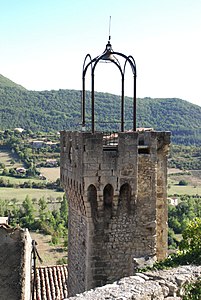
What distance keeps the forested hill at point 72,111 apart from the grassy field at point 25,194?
80.9 feet

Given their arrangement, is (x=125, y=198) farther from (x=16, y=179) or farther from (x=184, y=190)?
(x=16, y=179)

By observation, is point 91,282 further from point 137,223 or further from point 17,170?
point 17,170

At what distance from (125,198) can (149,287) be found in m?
3.94

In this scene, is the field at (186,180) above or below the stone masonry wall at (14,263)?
below

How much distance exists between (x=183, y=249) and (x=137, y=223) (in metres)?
1.48

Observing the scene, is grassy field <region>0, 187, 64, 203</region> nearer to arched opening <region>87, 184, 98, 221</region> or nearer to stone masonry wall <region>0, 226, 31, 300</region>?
arched opening <region>87, 184, 98, 221</region>

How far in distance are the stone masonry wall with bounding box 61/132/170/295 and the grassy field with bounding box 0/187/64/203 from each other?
Result: 5287cm

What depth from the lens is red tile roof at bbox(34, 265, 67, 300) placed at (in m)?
13.2

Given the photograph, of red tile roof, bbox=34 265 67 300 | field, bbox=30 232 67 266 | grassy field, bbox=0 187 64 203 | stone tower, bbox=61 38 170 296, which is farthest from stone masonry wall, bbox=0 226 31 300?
grassy field, bbox=0 187 64 203

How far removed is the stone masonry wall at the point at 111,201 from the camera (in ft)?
31.6

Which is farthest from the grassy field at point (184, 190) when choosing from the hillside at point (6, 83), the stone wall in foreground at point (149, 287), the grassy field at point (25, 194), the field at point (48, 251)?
the hillside at point (6, 83)

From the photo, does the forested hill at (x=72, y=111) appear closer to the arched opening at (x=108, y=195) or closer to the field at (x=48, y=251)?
the field at (x=48, y=251)

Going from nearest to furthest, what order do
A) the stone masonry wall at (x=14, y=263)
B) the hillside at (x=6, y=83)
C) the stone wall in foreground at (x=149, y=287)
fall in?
the stone wall in foreground at (x=149, y=287) < the stone masonry wall at (x=14, y=263) < the hillside at (x=6, y=83)

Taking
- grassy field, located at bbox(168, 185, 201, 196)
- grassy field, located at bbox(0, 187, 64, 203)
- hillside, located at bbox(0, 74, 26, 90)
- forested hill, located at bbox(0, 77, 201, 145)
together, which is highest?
hillside, located at bbox(0, 74, 26, 90)
